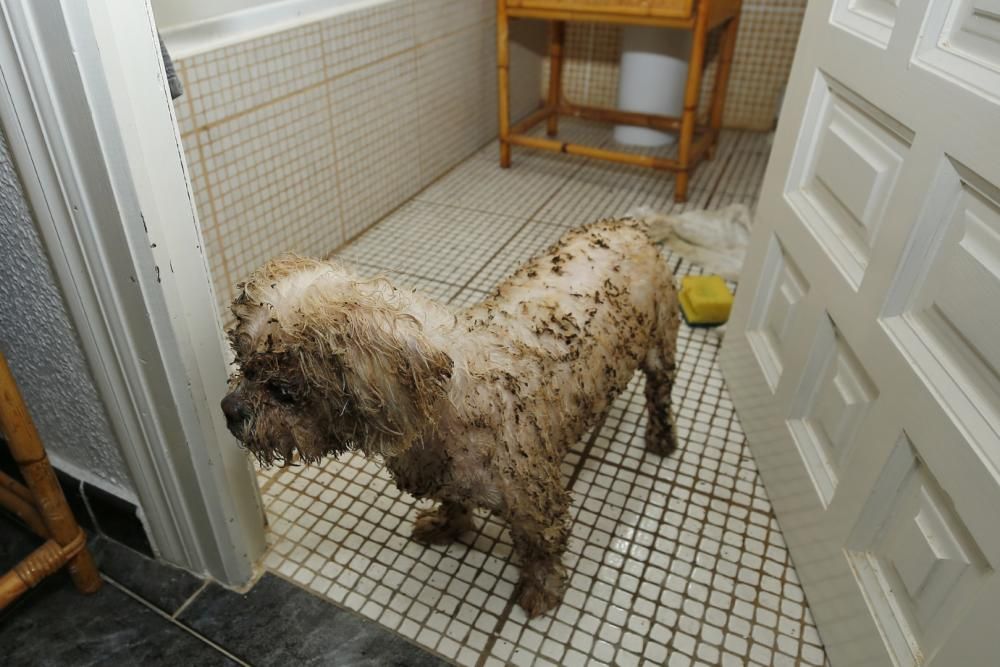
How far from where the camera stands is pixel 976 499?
0.85m

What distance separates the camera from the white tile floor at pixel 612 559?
49.6 inches

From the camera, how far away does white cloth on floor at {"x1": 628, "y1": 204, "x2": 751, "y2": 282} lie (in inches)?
97.5

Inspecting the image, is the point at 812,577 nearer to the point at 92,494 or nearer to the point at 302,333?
the point at 302,333

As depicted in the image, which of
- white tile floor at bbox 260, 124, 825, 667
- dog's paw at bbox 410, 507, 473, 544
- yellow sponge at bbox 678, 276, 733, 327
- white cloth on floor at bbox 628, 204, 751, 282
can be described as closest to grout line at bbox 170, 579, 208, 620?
white tile floor at bbox 260, 124, 825, 667

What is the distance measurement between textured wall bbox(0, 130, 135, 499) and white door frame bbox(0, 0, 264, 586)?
4 cm

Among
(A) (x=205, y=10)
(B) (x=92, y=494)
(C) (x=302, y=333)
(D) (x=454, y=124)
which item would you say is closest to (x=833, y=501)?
(C) (x=302, y=333)

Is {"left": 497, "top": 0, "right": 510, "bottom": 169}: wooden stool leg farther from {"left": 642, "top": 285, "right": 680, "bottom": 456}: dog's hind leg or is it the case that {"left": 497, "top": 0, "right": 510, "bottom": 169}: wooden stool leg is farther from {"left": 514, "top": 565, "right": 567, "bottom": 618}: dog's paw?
{"left": 514, "top": 565, "right": 567, "bottom": 618}: dog's paw

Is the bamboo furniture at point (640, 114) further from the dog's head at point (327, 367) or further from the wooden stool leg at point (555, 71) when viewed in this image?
the dog's head at point (327, 367)

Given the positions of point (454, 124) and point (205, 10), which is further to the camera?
point (454, 124)

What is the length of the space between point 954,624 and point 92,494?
150 cm

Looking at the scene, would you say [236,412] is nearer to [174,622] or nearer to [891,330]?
[174,622]

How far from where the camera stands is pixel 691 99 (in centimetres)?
271

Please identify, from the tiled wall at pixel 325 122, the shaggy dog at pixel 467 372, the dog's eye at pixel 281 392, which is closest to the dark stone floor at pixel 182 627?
the shaggy dog at pixel 467 372

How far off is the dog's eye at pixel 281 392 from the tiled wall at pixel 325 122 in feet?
3.86
